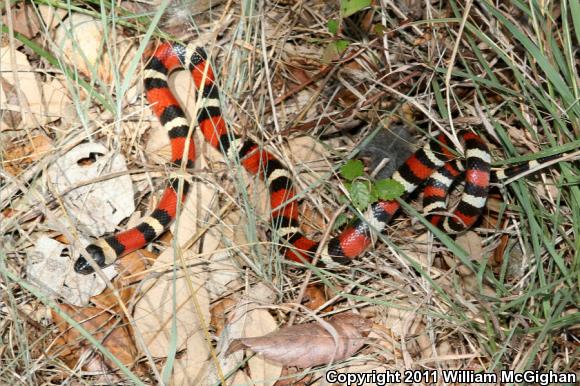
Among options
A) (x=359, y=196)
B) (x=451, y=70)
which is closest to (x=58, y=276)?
(x=359, y=196)

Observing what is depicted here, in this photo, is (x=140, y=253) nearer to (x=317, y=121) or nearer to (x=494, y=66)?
(x=317, y=121)

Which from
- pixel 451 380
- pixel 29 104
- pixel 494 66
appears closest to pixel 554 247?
pixel 451 380

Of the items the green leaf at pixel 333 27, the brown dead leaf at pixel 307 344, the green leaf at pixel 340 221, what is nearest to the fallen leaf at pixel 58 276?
the brown dead leaf at pixel 307 344

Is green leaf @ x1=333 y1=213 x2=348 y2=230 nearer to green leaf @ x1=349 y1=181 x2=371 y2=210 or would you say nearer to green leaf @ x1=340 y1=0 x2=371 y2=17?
green leaf @ x1=349 y1=181 x2=371 y2=210

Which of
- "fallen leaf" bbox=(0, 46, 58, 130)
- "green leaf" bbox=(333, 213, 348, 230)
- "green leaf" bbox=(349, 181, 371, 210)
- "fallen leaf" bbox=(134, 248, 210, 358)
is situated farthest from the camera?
"fallen leaf" bbox=(0, 46, 58, 130)

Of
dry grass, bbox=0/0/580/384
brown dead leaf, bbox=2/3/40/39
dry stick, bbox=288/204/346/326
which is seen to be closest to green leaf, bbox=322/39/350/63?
dry grass, bbox=0/0/580/384

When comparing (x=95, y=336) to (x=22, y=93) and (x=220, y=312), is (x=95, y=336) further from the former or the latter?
(x=22, y=93)
